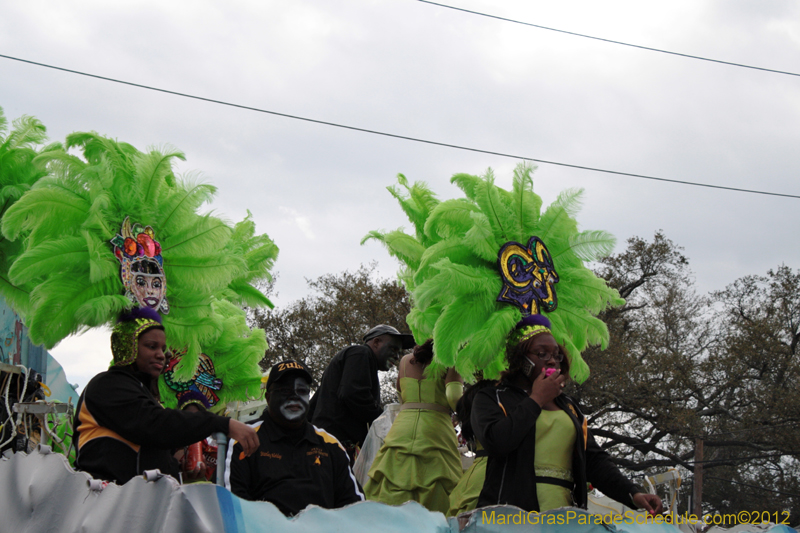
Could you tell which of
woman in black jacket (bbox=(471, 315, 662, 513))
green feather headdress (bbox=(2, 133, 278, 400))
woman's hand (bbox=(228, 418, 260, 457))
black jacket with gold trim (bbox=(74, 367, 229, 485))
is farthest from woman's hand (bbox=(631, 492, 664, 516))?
green feather headdress (bbox=(2, 133, 278, 400))

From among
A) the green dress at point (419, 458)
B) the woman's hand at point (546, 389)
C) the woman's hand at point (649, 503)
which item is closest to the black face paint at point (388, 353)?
the green dress at point (419, 458)

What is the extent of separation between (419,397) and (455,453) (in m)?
0.42

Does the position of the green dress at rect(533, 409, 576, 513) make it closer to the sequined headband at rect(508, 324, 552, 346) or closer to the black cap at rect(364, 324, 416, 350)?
the sequined headband at rect(508, 324, 552, 346)

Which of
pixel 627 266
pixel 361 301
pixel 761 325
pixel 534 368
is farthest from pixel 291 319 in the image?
pixel 534 368

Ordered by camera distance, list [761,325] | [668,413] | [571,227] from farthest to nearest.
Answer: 1. [761,325]
2. [668,413]
3. [571,227]

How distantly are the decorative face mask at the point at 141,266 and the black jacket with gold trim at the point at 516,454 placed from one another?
186 cm

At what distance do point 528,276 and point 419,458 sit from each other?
133cm

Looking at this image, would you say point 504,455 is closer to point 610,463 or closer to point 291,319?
point 610,463

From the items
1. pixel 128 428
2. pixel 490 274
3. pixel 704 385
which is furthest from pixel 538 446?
pixel 704 385

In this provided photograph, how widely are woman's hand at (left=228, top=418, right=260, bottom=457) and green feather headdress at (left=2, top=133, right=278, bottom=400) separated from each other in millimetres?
1034

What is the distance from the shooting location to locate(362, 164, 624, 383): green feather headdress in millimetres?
4059

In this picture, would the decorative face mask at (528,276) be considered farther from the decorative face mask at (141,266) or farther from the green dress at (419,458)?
the decorative face mask at (141,266)

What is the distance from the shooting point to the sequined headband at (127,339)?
11.6 feet

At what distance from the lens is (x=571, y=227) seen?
4.66m
